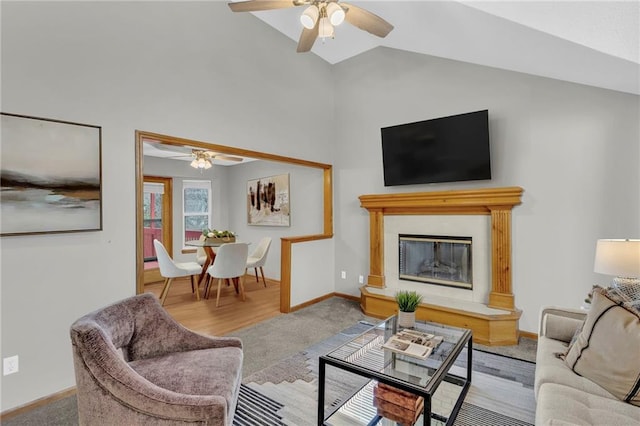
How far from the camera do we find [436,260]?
3873 millimetres

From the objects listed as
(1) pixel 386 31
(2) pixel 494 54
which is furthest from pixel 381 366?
(2) pixel 494 54

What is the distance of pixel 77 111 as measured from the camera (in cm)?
231

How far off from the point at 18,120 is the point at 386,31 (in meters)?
2.79

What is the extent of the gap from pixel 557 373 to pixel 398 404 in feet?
2.96

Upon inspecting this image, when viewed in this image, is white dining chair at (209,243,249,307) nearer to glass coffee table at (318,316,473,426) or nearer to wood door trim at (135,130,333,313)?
wood door trim at (135,130,333,313)

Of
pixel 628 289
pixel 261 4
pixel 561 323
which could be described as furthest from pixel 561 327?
pixel 261 4

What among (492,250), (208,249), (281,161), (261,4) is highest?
(261,4)

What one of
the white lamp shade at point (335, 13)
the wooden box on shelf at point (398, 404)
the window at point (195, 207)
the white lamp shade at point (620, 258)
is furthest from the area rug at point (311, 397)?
the window at point (195, 207)

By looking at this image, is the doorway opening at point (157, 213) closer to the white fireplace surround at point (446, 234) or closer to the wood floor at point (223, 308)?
the wood floor at point (223, 308)

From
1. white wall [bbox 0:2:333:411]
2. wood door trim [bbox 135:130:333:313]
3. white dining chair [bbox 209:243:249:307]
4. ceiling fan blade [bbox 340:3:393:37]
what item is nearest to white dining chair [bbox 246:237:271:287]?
white dining chair [bbox 209:243:249:307]

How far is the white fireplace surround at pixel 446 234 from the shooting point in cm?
350

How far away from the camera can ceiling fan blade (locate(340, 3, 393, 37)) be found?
231 centimetres

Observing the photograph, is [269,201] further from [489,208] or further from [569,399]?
[569,399]

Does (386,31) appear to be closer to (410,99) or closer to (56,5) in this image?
(410,99)
